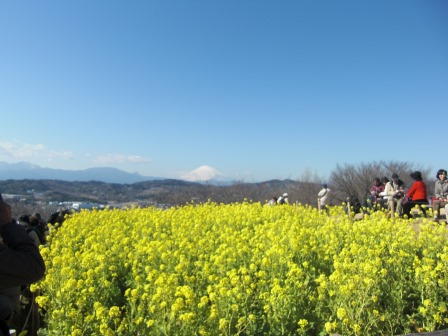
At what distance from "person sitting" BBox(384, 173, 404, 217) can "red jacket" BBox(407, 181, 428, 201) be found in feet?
1.31

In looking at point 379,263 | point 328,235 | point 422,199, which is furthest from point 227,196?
point 379,263

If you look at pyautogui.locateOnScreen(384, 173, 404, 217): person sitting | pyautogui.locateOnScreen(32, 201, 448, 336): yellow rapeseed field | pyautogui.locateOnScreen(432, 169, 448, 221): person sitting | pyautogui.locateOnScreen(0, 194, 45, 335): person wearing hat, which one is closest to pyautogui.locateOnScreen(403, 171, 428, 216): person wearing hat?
pyautogui.locateOnScreen(384, 173, 404, 217): person sitting

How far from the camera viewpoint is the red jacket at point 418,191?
9859 mm

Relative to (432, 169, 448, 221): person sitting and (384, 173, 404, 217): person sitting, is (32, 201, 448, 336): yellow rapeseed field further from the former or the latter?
(384, 173, 404, 217): person sitting

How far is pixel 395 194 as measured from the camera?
1062 cm

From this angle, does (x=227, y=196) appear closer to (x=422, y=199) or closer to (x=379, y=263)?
(x=422, y=199)

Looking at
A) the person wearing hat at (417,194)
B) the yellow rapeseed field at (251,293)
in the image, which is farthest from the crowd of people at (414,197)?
the yellow rapeseed field at (251,293)

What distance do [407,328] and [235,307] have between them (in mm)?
1657

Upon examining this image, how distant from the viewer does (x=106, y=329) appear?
2795mm

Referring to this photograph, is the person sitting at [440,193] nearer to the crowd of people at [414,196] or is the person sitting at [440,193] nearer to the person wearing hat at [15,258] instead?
the crowd of people at [414,196]

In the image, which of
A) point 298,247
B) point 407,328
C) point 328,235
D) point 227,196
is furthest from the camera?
point 227,196

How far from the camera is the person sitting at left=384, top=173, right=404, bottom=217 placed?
10233mm

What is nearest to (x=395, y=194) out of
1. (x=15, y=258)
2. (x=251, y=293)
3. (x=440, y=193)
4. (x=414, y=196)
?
(x=414, y=196)

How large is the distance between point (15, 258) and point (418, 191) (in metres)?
10.2
